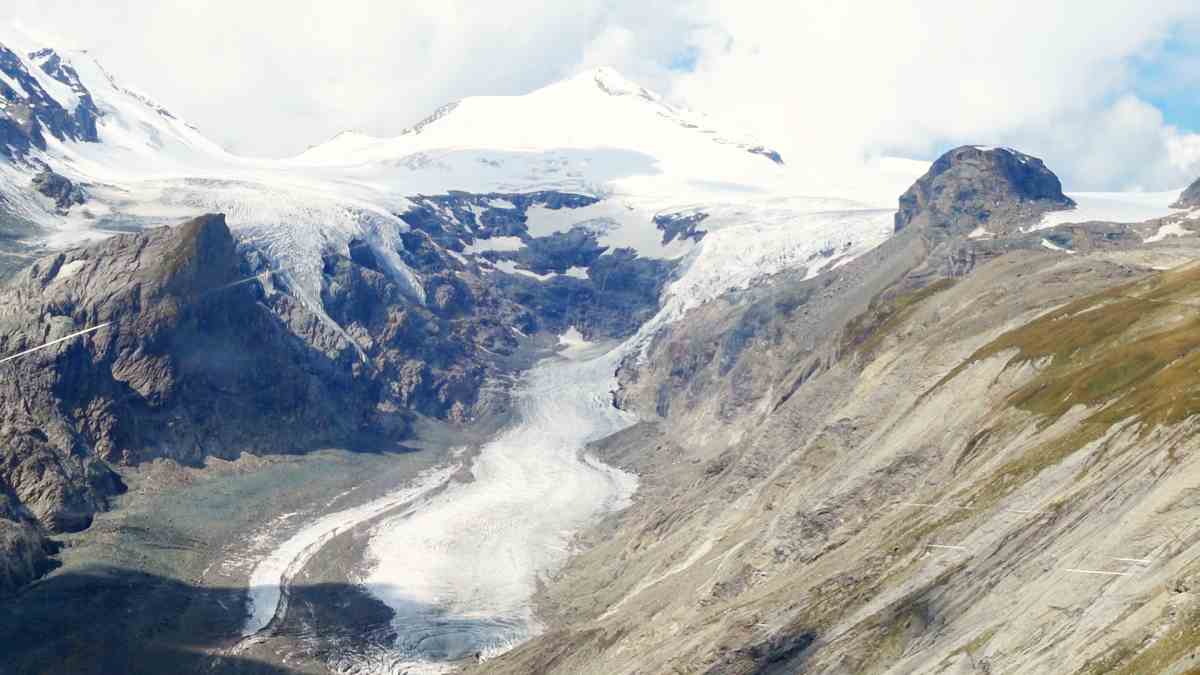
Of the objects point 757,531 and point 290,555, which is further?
point 290,555

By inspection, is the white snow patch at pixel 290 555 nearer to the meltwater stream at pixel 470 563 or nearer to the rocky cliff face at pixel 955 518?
the meltwater stream at pixel 470 563

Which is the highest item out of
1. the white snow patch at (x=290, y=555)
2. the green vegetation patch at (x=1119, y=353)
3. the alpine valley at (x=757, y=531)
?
the green vegetation patch at (x=1119, y=353)

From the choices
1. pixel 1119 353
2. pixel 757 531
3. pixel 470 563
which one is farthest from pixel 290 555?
pixel 1119 353

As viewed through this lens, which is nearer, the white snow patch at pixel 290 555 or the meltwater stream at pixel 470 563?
the meltwater stream at pixel 470 563

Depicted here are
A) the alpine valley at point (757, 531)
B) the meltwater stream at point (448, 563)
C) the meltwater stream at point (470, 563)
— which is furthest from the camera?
the meltwater stream at point (470, 563)

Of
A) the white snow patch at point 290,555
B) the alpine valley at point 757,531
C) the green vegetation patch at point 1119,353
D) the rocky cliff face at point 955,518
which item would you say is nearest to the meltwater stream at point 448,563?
the white snow patch at point 290,555

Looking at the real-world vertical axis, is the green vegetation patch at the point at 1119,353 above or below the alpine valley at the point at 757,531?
above

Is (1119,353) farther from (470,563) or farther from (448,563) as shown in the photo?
(448,563)

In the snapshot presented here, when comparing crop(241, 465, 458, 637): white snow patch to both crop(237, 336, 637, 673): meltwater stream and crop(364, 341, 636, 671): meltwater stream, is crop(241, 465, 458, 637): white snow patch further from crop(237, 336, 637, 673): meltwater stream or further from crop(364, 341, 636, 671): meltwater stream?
crop(364, 341, 636, 671): meltwater stream

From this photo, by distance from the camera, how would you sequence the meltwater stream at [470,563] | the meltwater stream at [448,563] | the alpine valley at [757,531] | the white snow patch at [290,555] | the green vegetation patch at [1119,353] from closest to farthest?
the alpine valley at [757,531] < the green vegetation patch at [1119,353] < the meltwater stream at [448,563] < the meltwater stream at [470,563] < the white snow patch at [290,555]

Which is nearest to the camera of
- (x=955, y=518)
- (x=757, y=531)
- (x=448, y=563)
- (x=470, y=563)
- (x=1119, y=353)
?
(x=955, y=518)
